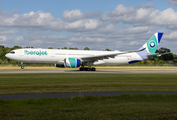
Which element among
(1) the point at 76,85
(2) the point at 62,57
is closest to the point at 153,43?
(2) the point at 62,57

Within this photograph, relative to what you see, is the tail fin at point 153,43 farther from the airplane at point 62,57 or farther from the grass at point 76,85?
the grass at point 76,85

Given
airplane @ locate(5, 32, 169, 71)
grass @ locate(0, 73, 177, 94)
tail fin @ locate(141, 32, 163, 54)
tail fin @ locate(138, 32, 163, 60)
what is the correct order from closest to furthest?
grass @ locate(0, 73, 177, 94)
airplane @ locate(5, 32, 169, 71)
tail fin @ locate(138, 32, 163, 60)
tail fin @ locate(141, 32, 163, 54)

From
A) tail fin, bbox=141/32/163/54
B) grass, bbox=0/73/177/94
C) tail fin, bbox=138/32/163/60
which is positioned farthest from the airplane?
grass, bbox=0/73/177/94

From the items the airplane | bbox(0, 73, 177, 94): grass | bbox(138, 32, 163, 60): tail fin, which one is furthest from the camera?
bbox(138, 32, 163, 60): tail fin

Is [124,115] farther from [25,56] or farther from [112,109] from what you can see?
[25,56]

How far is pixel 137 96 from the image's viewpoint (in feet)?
39.4

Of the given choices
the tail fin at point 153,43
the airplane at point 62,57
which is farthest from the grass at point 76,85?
the tail fin at point 153,43

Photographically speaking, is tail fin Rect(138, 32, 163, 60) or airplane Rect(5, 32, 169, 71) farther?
tail fin Rect(138, 32, 163, 60)

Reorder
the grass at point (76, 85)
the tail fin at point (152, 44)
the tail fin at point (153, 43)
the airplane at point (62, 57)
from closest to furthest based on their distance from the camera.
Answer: the grass at point (76, 85) → the airplane at point (62, 57) → the tail fin at point (152, 44) → the tail fin at point (153, 43)

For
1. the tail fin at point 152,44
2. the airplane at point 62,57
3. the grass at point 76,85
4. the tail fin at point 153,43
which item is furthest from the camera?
the tail fin at point 153,43

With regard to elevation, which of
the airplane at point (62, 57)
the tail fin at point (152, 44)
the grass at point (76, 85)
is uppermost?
the tail fin at point (152, 44)

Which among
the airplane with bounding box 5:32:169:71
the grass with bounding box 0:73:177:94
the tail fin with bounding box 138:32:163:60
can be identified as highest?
the tail fin with bounding box 138:32:163:60

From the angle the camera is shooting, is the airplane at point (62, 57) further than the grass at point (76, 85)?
Yes

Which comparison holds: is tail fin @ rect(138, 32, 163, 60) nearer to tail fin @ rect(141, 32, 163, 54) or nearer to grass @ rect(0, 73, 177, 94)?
tail fin @ rect(141, 32, 163, 54)
